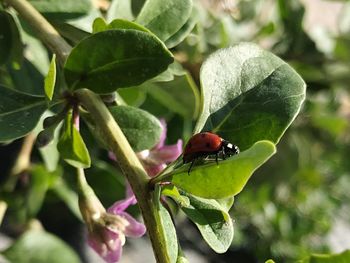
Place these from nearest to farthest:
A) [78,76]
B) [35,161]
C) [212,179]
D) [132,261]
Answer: [212,179] → [78,76] → [35,161] → [132,261]

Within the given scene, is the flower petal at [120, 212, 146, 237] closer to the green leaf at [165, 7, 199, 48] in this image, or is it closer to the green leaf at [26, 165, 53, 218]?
the green leaf at [165, 7, 199, 48]

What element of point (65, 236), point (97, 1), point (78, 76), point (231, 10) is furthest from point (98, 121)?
point (65, 236)

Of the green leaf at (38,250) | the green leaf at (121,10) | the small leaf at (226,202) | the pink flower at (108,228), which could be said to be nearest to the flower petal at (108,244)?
the pink flower at (108,228)

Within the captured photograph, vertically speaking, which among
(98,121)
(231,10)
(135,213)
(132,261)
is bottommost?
(132,261)

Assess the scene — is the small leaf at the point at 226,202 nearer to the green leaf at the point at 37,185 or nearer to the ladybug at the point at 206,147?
the ladybug at the point at 206,147

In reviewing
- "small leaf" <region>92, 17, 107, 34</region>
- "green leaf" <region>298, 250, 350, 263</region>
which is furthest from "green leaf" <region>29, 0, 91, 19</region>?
"green leaf" <region>298, 250, 350, 263</region>

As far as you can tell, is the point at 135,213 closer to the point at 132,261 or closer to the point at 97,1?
the point at 97,1
